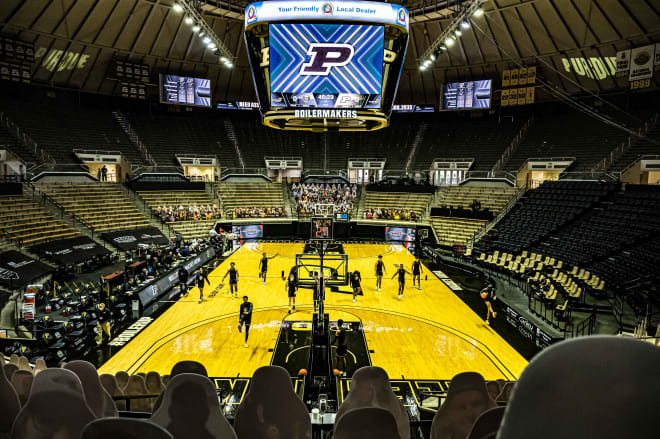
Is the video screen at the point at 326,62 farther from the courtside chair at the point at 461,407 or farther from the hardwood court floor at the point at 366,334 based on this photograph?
the courtside chair at the point at 461,407

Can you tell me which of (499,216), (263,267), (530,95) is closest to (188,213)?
(263,267)

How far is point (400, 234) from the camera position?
101ft

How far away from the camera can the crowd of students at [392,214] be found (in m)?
31.9

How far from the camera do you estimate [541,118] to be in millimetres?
37781

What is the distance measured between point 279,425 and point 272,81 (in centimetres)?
1354

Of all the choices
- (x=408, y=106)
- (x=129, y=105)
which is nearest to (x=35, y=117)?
(x=129, y=105)

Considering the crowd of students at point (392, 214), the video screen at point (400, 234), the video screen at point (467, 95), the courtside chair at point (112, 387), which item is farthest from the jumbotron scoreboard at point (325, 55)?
the video screen at point (467, 95)

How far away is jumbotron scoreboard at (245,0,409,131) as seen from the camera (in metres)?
13.0

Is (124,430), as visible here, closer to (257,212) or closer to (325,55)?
(325,55)

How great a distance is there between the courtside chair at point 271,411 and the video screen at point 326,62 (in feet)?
42.2

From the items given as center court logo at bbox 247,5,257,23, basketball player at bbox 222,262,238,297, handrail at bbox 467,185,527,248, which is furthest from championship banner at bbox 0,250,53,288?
handrail at bbox 467,185,527,248

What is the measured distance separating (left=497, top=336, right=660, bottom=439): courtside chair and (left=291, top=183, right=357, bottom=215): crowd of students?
106ft

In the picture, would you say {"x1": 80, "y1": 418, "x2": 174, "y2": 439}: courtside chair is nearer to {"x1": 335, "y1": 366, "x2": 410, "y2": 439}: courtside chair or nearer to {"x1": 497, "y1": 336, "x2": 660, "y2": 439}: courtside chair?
{"x1": 497, "y1": 336, "x2": 660, "y2": 439}: courtside chair

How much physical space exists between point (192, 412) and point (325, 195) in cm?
3378
